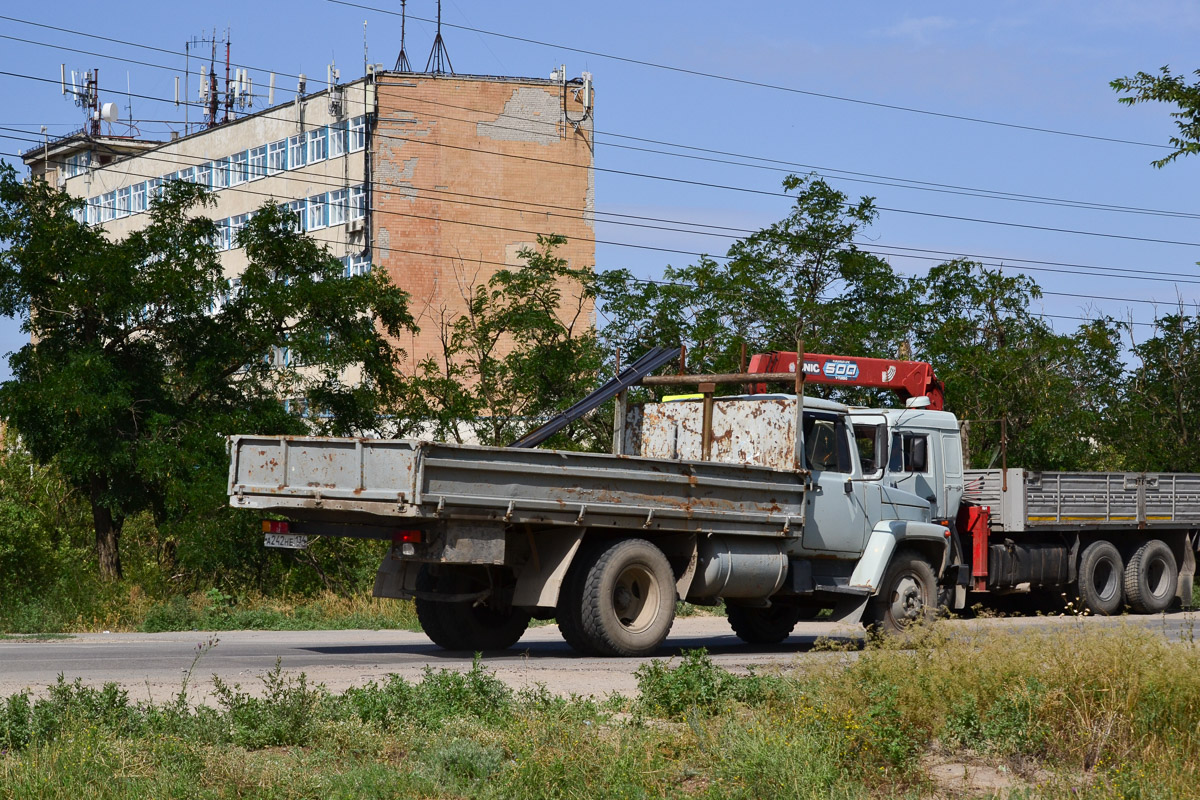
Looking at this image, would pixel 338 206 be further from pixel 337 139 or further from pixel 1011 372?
pixel 1011 372

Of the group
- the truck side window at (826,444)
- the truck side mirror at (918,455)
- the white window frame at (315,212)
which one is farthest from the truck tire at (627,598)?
the white window frame at (315,212)

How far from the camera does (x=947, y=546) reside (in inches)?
601

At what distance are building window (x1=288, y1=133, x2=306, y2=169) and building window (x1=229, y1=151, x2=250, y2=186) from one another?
3.59m

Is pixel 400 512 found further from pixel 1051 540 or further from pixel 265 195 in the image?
pixel 265 195

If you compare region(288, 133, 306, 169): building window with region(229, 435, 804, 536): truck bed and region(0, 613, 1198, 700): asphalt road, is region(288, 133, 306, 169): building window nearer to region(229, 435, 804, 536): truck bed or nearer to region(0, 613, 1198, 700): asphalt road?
region(0, 613, 1198, 700): asphalt road

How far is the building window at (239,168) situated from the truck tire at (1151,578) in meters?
48.3

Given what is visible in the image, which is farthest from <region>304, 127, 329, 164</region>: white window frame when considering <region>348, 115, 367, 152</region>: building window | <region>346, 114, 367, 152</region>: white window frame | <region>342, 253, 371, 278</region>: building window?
<region>342, 253, 371, 278</region>: building window

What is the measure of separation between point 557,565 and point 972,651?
15.2 ft

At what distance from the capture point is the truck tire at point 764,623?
15461 mm

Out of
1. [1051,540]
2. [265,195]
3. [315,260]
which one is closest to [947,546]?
[1051,540]

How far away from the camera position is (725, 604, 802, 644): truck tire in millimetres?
15461

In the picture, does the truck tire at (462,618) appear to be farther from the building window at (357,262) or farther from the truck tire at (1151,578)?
the building window at (357,262)

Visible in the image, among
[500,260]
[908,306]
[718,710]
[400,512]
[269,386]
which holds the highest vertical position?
[500,260]

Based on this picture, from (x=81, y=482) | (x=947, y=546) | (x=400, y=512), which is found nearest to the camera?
(x=400, y=512)
